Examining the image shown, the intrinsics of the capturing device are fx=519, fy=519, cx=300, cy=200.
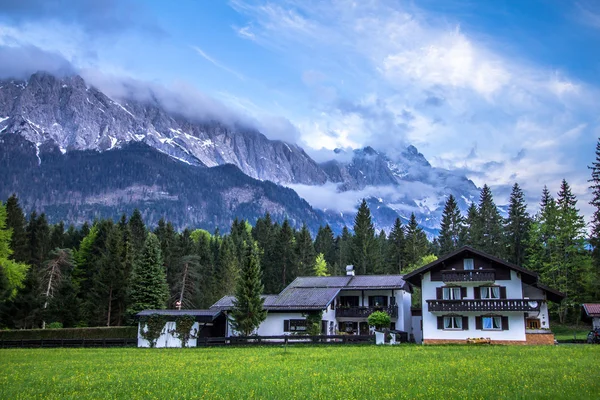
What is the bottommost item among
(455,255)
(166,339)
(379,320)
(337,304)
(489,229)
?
(166,339)

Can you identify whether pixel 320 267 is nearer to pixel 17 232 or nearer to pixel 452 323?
pixel 17 232

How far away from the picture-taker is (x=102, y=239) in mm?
76375

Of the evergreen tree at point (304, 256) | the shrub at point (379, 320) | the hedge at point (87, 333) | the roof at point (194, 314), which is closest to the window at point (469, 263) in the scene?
the shrub at point (379, 320)

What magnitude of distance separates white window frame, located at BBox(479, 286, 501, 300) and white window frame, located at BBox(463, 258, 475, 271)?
79.0 inches

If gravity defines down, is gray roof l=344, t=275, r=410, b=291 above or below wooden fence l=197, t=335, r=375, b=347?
above

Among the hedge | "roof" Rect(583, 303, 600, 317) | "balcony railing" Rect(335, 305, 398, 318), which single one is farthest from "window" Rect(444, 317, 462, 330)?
the hedge

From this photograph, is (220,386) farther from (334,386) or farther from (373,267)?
(373,267)

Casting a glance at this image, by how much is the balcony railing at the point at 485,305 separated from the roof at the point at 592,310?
6.74 metres

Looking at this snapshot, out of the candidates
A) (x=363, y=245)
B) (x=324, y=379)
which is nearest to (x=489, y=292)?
(x=324, y=379)

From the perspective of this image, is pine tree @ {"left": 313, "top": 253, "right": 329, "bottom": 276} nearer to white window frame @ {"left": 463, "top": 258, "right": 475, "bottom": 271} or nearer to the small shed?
the small shed

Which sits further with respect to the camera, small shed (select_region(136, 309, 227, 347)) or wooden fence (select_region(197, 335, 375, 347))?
small shed (select_region(136, 309, 227, 347))

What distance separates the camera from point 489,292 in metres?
46.8

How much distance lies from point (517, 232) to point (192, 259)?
164 feet

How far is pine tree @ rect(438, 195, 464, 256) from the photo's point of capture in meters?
95.1
